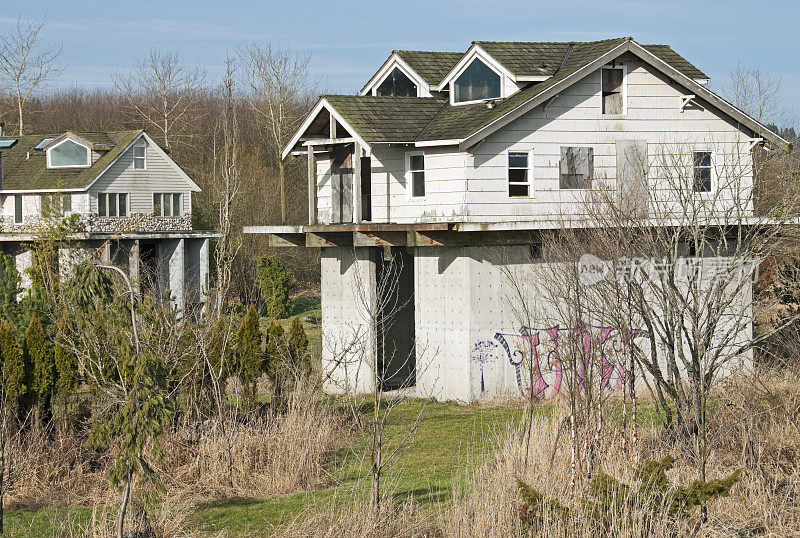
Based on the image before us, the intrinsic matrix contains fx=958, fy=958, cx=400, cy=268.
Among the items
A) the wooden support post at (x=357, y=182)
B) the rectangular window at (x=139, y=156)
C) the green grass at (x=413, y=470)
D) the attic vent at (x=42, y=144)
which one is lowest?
the green grass at (x=413, y=470)

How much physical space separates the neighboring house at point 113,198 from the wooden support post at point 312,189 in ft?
75.1

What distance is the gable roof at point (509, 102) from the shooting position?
22969 millimetres

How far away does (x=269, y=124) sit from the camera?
66.2 metres

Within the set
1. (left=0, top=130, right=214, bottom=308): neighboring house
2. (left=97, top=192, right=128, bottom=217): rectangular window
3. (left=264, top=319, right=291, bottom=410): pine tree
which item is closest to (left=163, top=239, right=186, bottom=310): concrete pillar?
(left=0, top=130, right=214, bottom=308): neighboring house

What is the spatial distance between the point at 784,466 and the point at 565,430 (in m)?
3.17

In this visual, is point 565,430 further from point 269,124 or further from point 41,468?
point 269,124

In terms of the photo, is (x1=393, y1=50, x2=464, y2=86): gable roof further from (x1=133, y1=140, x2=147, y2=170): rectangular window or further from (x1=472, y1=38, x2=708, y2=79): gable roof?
(x1=133, y1=140, x2=147, y2=170): rectangular window

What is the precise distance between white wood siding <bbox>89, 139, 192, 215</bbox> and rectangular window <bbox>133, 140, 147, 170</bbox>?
0.17 meters

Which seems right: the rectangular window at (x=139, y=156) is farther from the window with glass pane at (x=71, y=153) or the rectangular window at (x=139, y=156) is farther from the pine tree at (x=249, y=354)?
the pine tree at (x=249, y=354)

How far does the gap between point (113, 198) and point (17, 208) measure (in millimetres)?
5754

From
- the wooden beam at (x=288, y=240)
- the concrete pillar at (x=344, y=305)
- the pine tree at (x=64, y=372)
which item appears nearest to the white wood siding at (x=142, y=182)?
the wooden beam at (x=288, y=240)

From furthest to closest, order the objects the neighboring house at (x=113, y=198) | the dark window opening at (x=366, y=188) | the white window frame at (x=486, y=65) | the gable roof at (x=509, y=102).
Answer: the neighboring house at (x=113, y=198) → the dark window opening at (x=366, y=188) → the white window frame at (x=486, y=65) → the gable roof at (x=509, y=102)

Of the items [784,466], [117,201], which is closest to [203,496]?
[784,466]

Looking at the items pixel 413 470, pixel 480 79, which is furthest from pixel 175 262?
pixel 413 470
